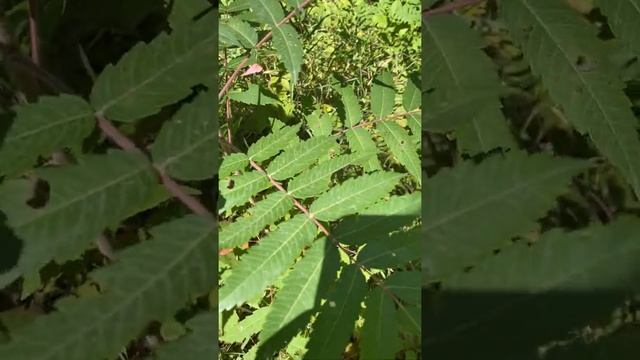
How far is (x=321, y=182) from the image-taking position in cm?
75

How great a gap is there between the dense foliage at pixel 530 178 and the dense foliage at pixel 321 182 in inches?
3.2

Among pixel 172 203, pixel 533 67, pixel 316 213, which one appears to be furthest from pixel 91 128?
pixel 533 67

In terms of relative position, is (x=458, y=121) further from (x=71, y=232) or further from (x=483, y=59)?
(x=71, y=232)

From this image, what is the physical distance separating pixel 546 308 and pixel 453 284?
0.08 metres

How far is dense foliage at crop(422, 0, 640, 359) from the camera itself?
21.7 inches

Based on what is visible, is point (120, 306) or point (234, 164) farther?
point (234, 164)

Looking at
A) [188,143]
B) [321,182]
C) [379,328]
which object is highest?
[188,143]

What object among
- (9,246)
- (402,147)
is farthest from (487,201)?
(9,246)

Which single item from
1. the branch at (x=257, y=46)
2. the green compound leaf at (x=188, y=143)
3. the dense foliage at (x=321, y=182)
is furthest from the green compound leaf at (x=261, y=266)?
the branch at (x=257, y=46)

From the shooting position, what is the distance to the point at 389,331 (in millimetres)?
648

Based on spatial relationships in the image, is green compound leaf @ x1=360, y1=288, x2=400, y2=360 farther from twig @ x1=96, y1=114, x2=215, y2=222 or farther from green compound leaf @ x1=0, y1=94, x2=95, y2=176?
green compound leaf @ x1=0, y1=94, x2=95, y2=176

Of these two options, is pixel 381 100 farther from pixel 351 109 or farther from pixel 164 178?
pixel 164 178

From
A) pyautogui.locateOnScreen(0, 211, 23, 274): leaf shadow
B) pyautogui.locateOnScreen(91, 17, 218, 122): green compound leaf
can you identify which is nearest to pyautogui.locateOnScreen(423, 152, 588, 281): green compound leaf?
pyautogui.locateOnScreen(91, 17, 218, 122): green compound leaf

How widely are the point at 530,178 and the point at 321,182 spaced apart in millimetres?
256
